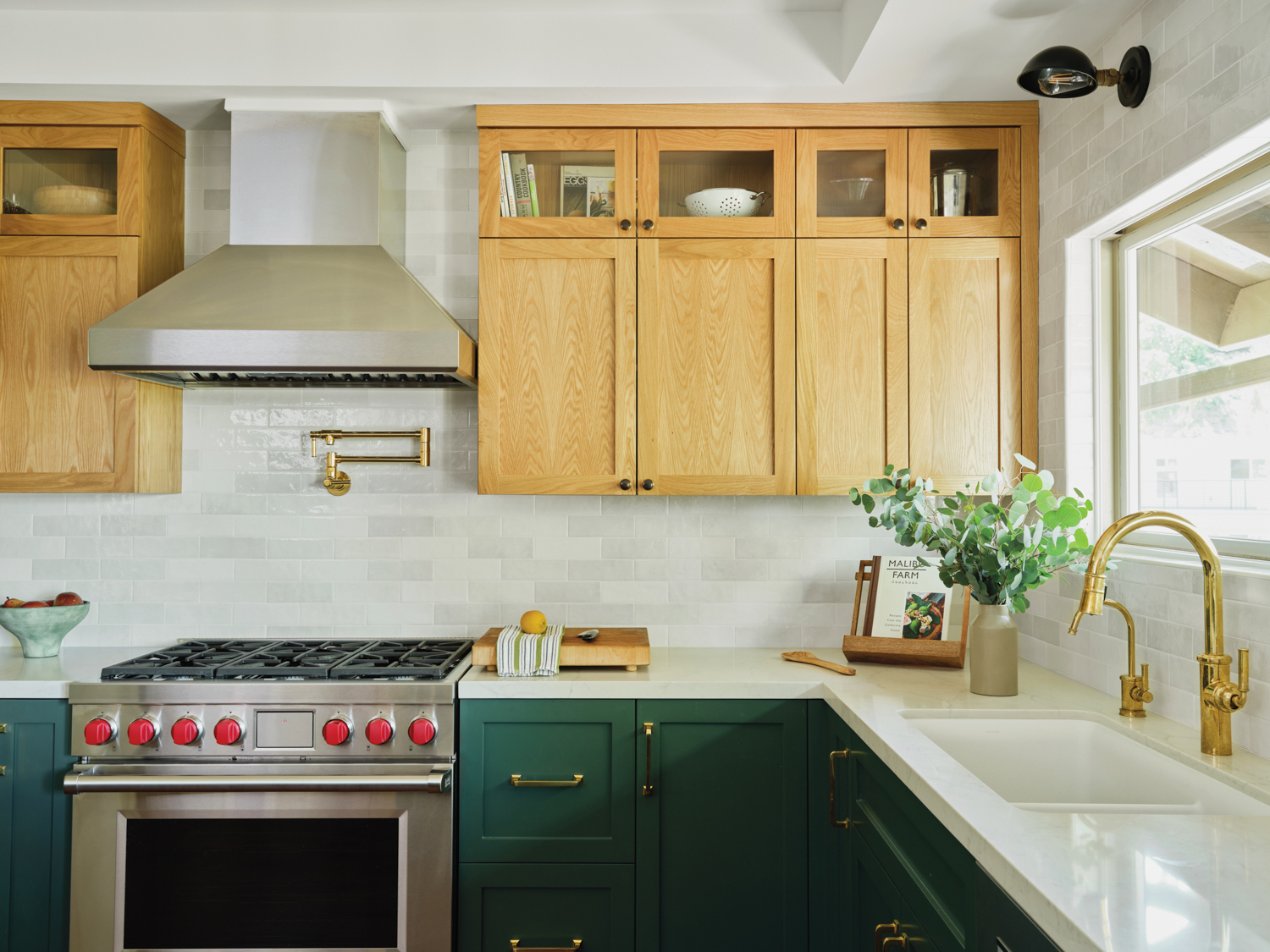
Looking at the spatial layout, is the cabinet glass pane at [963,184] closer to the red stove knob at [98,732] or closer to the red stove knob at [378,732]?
the red stove knob at [378,732]

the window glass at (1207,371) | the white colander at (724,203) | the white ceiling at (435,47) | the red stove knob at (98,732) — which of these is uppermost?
the white ceiling at (435,47)

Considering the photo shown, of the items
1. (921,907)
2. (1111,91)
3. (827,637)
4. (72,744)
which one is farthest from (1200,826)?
(72,744)

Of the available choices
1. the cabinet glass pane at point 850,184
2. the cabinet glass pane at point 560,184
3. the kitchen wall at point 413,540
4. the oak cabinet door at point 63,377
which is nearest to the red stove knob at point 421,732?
the kitchen wall at point 413,540

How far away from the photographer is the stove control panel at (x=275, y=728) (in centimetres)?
209

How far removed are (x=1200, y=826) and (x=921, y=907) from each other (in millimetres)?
452

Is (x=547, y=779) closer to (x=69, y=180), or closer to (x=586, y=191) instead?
(x=586, y=191)

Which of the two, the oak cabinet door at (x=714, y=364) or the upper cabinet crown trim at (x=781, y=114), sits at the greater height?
the upper cabinet crown trim at (x=781, y=114)

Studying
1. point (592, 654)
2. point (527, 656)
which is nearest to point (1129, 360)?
point (592, 654)

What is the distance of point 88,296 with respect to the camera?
242 cm

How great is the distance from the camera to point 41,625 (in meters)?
2.43

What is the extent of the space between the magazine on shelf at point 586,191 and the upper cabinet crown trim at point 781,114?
133 mm

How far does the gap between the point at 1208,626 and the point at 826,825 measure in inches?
40.3

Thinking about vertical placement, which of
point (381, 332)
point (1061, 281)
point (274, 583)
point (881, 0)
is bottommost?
point (274, 583)

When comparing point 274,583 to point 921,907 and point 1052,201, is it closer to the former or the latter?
point 921,907
